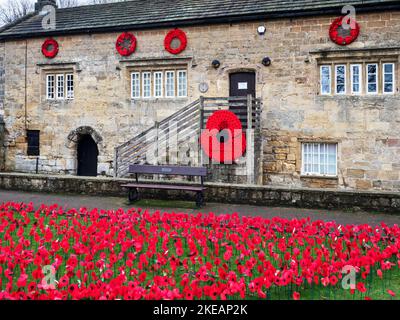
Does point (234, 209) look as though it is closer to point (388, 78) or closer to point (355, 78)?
point (355, 78)

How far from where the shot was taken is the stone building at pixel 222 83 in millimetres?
14039

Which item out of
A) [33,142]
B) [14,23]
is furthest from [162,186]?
[14,23]

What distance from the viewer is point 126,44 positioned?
1733 cm

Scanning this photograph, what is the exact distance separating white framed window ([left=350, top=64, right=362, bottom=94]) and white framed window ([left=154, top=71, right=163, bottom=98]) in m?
7.78

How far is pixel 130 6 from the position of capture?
63.3ft

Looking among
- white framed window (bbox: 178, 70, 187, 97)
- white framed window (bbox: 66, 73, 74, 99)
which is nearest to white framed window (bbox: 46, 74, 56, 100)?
white framed window (bbox: 66, 73, 74, 99)

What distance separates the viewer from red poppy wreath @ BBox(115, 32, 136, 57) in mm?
17198

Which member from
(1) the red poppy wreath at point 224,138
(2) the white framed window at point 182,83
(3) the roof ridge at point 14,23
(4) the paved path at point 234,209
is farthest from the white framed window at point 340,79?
(3) the roof ridge at point 14,23

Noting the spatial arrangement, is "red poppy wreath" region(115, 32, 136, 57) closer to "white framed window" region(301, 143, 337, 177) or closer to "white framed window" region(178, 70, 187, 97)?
"white framed window" region(178, 70, 187, 97)

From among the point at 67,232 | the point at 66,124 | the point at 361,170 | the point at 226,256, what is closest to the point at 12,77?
the point at 66,124

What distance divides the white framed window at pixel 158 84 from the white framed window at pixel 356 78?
7.78 metres

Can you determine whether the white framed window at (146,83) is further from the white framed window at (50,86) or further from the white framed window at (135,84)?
the white framed window at (50,86)

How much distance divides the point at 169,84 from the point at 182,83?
0.62 m

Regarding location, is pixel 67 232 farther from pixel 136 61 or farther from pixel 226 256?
pixel 136 61
